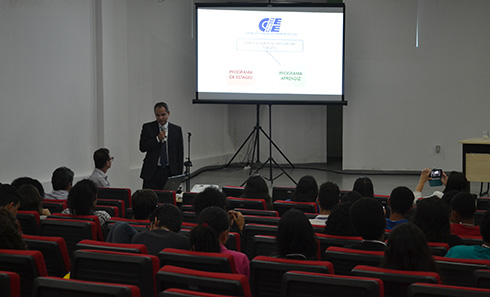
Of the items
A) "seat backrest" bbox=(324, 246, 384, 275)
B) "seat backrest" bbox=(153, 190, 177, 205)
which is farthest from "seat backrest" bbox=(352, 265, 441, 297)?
"seat backrest" bbox=(153, 190, 177, 205)

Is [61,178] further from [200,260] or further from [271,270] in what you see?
[271,270]

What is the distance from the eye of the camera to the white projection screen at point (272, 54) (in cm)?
917

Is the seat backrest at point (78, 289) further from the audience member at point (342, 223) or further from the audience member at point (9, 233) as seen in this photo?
the audience member at point (342, 223)

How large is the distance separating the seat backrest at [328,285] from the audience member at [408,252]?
386 millimetres

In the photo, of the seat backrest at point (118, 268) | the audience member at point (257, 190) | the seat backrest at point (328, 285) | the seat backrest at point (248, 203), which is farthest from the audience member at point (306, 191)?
the seat backrest at point (328, 285)

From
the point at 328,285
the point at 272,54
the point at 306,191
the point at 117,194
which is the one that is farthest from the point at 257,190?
the point at 272,54

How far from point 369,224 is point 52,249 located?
1.71 metres

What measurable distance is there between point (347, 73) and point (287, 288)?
874cm

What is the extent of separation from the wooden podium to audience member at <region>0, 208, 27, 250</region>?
6.16m

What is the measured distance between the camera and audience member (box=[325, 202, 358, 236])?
3.30 meters

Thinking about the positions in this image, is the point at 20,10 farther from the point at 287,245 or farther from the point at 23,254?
the point at 287,245

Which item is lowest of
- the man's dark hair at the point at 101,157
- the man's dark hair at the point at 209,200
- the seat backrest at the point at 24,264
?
the seat backrest at the point at 24,264

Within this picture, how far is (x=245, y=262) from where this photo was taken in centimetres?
265

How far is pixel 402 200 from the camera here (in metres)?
3.81
